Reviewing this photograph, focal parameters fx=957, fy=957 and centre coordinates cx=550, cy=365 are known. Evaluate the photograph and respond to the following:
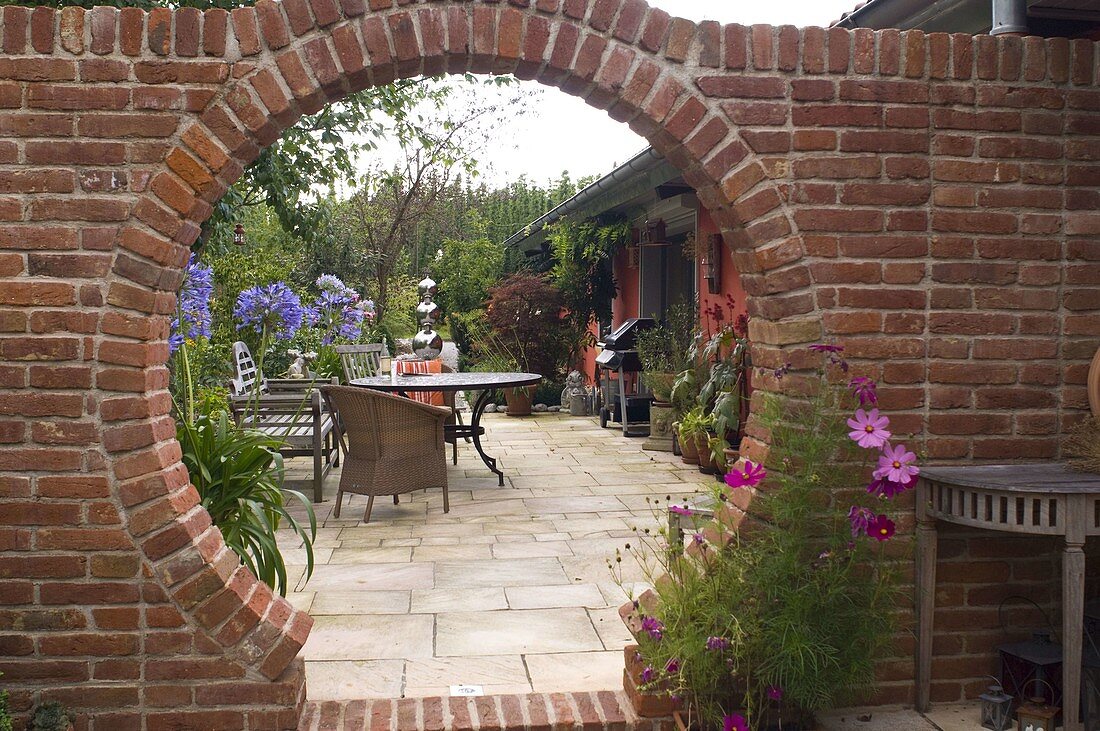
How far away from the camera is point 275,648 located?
2.73 m

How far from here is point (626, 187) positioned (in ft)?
29.2

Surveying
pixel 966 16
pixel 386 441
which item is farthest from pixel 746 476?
pixel 386 441

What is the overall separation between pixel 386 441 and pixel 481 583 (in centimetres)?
142

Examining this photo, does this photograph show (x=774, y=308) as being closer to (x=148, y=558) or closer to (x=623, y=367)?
(x=148, y=558)

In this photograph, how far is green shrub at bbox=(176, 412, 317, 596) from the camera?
128 inches

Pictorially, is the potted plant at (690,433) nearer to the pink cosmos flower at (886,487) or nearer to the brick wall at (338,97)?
the brick wall at (338,97)

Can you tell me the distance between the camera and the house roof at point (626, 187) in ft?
24.5

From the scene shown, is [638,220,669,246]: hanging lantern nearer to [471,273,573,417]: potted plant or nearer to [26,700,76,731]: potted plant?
[471,273,573,417]: potted plant

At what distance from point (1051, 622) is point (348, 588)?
111 inches

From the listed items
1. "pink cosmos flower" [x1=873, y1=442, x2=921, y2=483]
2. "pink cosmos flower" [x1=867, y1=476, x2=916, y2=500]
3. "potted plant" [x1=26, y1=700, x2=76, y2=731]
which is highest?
"pink cosmos flower" [x1=873, y1=442, x2=921, y2=483]

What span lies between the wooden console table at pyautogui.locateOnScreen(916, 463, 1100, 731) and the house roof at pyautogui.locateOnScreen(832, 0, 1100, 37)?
1948 mm

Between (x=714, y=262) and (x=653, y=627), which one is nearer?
(x=653, y=627)

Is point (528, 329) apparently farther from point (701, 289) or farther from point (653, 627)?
point (653, 627)

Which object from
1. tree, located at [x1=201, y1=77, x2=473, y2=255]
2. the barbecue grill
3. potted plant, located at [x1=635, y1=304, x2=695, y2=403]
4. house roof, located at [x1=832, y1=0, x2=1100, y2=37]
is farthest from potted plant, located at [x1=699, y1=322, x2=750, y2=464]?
tree, located at [x1=201, y1=77, x2=473, y2=255]
